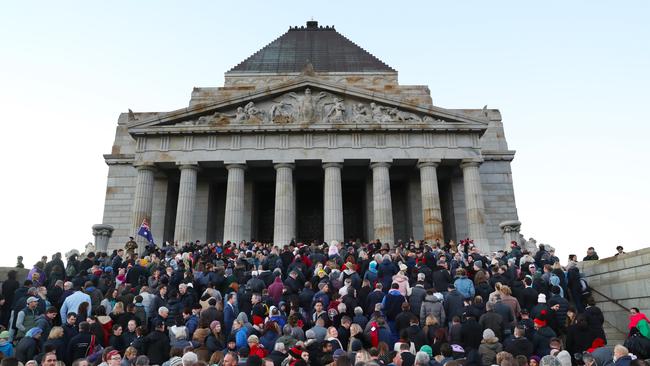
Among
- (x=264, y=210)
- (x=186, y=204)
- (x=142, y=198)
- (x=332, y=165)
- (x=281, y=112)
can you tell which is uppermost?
(x=281, y=112)

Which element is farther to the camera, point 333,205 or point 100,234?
point 333,205

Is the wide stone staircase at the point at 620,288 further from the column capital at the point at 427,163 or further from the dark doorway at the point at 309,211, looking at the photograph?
the dark doorway at the point at 309,211

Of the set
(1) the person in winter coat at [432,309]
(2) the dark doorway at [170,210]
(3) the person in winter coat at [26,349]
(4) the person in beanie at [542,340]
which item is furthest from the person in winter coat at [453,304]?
(2) the dark doorway at [170,210]

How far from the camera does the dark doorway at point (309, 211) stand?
34.9 m

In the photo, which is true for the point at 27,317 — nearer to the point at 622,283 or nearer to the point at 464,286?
the point at 464,286

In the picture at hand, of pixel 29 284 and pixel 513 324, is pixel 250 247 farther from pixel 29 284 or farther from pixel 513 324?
pixel 513 324

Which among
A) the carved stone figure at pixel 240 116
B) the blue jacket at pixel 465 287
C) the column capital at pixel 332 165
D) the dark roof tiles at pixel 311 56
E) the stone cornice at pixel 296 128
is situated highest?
the dark roof tiles at pixel 311 56

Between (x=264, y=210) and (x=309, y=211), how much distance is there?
3.10 meters

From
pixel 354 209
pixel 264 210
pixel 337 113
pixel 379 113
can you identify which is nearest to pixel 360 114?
pixel 379 113

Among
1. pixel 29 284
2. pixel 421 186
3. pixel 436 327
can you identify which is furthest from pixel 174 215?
pixel 436 327

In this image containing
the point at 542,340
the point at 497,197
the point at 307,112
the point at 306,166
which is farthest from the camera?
the point at 497,197

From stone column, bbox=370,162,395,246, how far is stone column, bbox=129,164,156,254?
12777 millimetres

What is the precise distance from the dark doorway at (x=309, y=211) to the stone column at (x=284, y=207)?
511cm

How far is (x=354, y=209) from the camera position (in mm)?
35500
